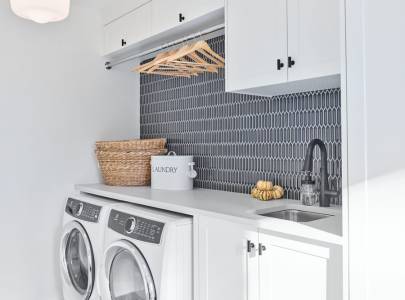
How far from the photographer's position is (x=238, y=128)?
254 cm

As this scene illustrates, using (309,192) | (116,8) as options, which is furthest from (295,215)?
(116,8)

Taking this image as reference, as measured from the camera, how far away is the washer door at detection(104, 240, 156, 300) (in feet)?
6.97

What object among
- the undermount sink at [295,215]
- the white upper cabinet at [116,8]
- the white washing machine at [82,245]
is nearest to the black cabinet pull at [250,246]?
the undermount sink at [295,215]

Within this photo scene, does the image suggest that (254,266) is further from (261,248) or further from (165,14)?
(165,14)

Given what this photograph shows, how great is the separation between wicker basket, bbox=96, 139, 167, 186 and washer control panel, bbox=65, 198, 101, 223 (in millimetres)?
340

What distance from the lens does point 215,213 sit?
1808 mm

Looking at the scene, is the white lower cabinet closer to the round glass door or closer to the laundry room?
the laundry room
